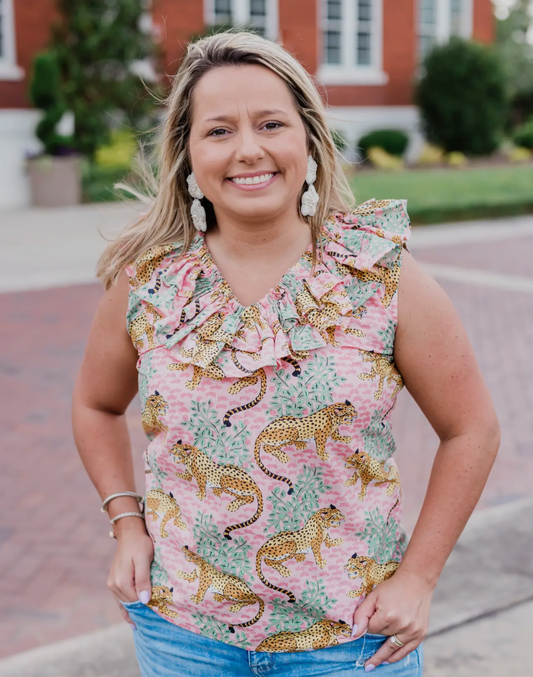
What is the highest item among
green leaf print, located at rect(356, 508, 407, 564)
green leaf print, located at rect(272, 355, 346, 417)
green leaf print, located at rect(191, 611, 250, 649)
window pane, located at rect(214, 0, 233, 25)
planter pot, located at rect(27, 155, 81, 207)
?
window pane, located at rect(214, 0, 233, 25)

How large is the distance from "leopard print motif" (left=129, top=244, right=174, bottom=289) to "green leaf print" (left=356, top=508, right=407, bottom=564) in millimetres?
625

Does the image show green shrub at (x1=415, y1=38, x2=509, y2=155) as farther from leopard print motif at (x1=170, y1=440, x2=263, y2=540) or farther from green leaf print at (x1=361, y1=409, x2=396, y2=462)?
leopard print motif at (x1=170, y1=440, x2=263, y2=540)

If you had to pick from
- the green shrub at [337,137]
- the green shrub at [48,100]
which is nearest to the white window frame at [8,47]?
the green shrub at [48,100]

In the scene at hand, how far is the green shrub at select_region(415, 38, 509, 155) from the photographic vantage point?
20328 mm

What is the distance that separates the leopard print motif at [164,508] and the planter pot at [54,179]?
1346 centimetres

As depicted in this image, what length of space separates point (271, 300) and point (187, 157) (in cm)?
37

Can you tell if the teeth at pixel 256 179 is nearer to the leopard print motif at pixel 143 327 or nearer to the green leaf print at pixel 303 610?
the leopard print motif at pixel 143 327

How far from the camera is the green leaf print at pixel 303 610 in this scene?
64.0 inches

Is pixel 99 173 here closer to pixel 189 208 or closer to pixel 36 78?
pixel 36 78

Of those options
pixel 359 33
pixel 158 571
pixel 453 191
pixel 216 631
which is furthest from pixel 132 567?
pixel 359 33

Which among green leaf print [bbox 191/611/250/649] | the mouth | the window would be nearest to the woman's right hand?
green leaf print [bbox 191/611/250/649]

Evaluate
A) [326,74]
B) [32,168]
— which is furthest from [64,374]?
[326,74]

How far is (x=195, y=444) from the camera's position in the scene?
5.34 feet

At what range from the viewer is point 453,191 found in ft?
49.7
